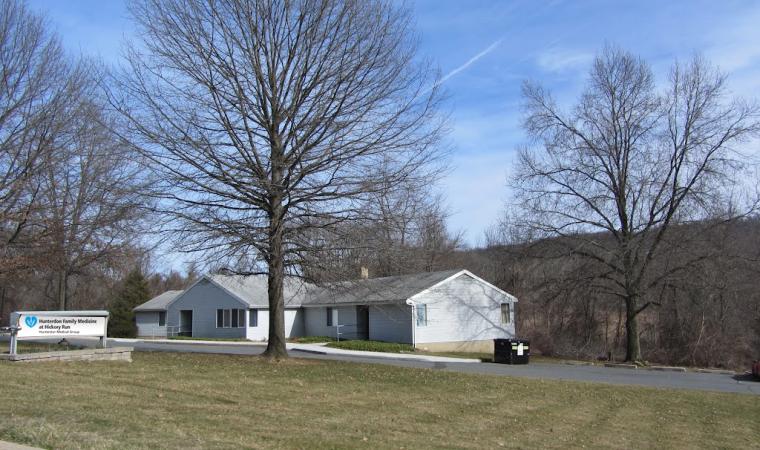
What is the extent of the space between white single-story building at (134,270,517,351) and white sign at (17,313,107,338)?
42.9 feet

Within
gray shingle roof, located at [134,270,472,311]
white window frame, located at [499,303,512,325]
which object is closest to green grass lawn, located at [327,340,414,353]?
gray shingle roof, located at [134,270,472,311]

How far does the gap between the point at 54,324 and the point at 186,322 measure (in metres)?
33.5

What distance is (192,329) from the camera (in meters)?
47.2

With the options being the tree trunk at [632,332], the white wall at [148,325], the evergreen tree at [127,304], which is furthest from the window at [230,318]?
the tree trunk at [632,332]

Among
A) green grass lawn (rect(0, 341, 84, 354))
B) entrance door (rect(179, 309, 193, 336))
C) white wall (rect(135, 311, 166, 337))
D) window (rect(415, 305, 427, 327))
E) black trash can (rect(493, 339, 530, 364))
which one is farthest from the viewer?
white wall (rect(135, 311, 166, 337))

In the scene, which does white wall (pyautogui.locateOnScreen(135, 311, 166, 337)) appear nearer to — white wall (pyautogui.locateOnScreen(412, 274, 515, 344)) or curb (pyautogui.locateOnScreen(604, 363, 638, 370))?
white wall (pyautogui.locateOnScreen(412, 274, 515, 344))

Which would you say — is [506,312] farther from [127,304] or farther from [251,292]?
[127,304]

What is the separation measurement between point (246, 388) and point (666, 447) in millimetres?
7549

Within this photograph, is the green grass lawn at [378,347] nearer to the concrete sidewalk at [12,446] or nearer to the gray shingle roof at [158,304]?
the gray shingle roof at [158,304]

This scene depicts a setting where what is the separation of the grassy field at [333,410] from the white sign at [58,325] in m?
1.46

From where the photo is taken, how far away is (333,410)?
35.9ft

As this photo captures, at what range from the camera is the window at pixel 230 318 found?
42969mm

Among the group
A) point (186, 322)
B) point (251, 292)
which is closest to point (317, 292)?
point (251, 292)

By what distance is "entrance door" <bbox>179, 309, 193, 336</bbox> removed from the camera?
4856 centimetres
